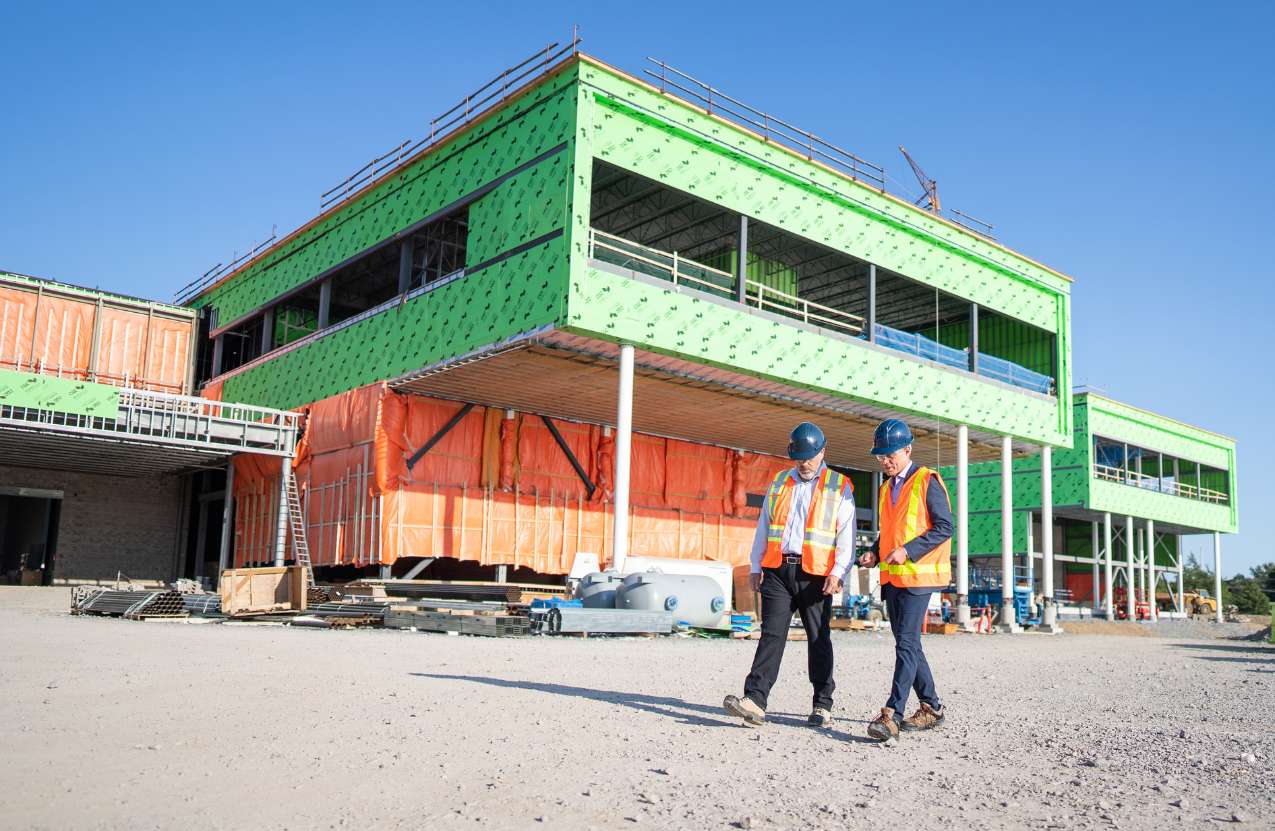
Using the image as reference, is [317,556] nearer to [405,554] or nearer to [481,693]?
[405,554]

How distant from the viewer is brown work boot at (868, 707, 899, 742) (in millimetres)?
6145

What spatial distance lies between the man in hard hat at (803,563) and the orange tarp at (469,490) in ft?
63.3

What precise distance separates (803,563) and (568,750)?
196 cm

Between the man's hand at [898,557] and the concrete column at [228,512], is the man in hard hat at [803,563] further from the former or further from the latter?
the concrete column at [228,512]

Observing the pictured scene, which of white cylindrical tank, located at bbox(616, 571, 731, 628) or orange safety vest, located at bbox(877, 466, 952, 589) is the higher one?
orange safety vest, located at bbox(877, 466, 952, 589)

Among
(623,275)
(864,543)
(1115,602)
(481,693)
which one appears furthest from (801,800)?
(1115,602)

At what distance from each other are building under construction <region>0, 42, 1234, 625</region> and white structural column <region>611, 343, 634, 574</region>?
7 cm

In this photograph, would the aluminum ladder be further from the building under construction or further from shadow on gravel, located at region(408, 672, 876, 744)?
shadow on gravel, located at region(408, 672, 876, 744)

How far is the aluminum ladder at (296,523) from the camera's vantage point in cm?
2756

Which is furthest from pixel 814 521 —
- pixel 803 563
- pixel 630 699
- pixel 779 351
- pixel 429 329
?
pixel 429 329

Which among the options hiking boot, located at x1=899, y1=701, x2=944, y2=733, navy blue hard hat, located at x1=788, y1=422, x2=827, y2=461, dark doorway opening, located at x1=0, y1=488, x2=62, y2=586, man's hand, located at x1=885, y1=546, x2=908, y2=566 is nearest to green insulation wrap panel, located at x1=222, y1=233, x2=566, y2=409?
dark doorway opening, located at x1=0, y1=488, x2=62, y2=586

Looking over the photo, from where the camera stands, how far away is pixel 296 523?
93.4 feet

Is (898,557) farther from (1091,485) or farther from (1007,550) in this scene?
(1091,485)

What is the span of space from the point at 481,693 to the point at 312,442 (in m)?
21.9
